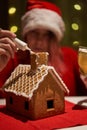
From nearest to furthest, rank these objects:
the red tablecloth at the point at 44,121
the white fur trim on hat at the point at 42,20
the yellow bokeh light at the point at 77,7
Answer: the red tablecloth at the point at 44,121 → the white fur trim on hat at the point at 42,20 → the yellow bokeh light at the point at 77,7

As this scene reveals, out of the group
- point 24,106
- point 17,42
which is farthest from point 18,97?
point 17,42

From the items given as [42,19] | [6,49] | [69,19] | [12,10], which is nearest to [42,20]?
[42,19]

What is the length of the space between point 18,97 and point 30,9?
927 mm

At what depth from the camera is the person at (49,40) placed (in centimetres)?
175

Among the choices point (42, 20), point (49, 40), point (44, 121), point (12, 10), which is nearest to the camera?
point (44, 121)

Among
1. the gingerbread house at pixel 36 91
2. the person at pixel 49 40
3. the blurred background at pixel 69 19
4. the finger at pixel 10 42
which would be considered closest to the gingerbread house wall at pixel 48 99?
the gingerbread house at pixel 36 91

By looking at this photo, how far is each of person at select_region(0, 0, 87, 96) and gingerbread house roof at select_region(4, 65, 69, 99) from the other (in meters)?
0.63

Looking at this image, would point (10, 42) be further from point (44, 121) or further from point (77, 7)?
point (77, 7)

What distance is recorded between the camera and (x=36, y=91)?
0.91 m

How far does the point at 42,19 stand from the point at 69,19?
60cm

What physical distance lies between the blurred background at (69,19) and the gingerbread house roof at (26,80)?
1189mm

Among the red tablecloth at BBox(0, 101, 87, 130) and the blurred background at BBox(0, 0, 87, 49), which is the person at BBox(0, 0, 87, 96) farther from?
the red tablecloth at BBox(0, 101, 87, 130)

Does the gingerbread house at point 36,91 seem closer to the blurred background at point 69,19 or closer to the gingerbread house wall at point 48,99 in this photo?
the gingerbread house wall at point 48,99

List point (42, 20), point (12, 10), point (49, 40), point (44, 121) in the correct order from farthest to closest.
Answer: point (12, 10), point (49, 40), point (42, 20), point (44, 121)
